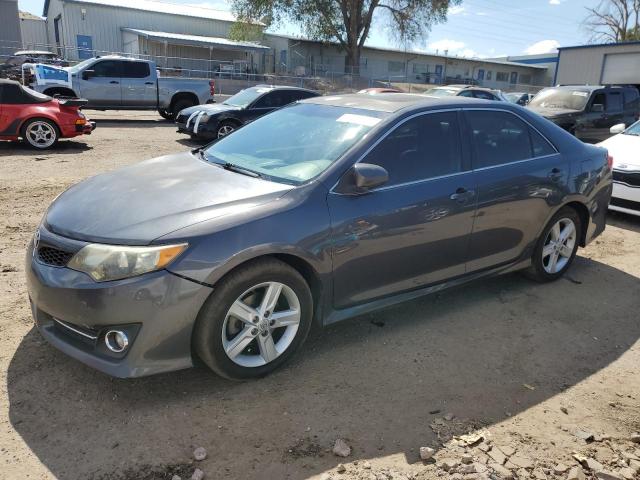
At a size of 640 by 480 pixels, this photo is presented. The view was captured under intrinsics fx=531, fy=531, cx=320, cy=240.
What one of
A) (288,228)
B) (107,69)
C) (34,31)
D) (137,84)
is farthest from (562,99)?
(34,31)

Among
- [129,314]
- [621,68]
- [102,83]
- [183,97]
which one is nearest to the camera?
[129,314]

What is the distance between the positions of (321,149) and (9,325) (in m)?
2.47

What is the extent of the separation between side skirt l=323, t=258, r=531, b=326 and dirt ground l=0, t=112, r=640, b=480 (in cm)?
29

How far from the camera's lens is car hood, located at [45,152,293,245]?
288 cm

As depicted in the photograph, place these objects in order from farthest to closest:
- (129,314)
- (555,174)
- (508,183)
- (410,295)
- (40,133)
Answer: (40,133) < (555,174) < (508,183) < (410,295) < (129,314)

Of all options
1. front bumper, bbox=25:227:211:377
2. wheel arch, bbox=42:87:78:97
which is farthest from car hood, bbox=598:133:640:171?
wheel arch, bbox=42:87:78:97

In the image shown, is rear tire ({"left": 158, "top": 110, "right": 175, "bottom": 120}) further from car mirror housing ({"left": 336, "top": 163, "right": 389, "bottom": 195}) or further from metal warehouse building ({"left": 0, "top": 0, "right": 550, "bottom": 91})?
car mirror housing ({"left": 336, "top": 163, "right": 389, "bottom": 195})

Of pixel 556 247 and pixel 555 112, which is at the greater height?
pixel 555 112

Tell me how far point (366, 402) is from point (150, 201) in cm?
173

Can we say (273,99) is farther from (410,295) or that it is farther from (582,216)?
(410,295)

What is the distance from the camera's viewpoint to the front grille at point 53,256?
2.90 metres

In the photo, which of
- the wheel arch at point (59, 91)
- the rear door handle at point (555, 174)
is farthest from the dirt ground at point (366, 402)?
the wheel arch at point (59, 91)

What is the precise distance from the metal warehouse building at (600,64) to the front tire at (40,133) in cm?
3783

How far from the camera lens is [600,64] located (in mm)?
38062
